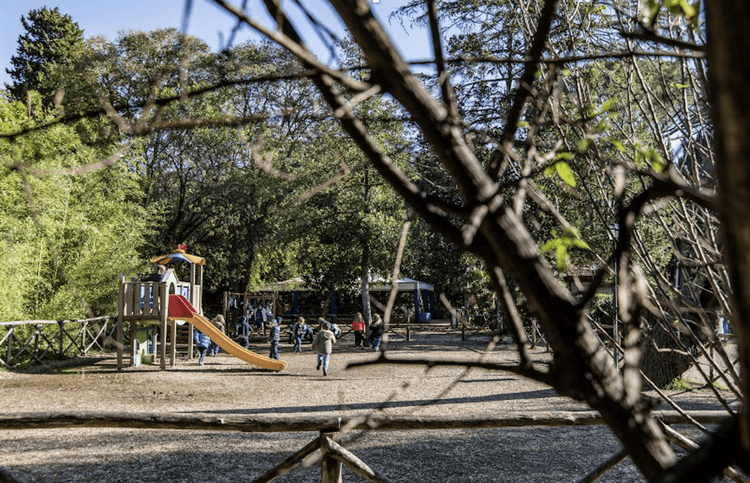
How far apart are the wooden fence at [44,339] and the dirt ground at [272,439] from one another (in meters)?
1.52

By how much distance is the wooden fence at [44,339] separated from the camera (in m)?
15.0

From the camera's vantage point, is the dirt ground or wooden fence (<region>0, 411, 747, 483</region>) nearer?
wooden fence (<region>0, 411, 747, 483</region>)

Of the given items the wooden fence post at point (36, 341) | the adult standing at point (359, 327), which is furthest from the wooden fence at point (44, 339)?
the adult standing at point (359, 327)

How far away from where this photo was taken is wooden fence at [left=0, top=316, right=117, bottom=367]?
14992 mm

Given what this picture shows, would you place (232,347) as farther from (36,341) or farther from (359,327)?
(359,327)

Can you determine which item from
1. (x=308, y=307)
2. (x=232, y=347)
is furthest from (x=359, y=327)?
(x=308, y=307)

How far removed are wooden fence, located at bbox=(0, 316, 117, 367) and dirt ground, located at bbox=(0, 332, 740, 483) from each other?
4.98 ft

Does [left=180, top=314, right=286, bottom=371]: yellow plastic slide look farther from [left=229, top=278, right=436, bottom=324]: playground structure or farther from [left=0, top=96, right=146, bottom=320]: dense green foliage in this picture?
[left=229, top=278, right=436, bottom=324]: playground structure

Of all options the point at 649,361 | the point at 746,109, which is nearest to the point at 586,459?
the point at 649,361

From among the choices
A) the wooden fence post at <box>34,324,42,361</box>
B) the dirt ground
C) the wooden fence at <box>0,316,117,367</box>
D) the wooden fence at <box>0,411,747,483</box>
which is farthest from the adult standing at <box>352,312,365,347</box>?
A: the wooden fence at <box>0,411,747,483</box>

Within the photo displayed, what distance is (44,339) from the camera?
1622cm

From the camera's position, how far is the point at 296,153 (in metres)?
25.2

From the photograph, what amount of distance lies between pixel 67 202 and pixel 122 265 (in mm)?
2311

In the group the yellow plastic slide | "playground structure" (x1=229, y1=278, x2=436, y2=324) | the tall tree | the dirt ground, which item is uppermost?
the tall tree
